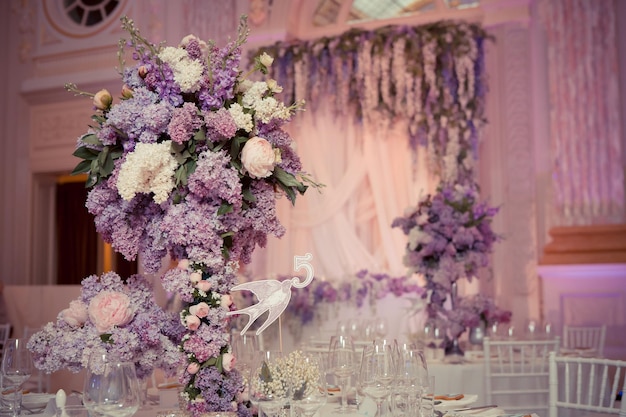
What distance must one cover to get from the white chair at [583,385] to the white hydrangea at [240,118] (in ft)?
4.61

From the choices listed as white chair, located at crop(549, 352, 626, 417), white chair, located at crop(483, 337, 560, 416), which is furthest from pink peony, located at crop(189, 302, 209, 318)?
white chair, located at crop(483, 337, 560, 416)

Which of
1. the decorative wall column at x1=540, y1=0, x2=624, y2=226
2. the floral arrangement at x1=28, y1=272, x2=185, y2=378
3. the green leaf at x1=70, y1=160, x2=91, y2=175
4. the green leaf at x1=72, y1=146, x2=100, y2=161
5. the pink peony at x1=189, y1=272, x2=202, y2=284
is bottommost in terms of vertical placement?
the floral arrangement at x1=28, y1=272, x2=185, y2=378

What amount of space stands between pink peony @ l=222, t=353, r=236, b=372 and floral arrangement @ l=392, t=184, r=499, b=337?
246 centimetres

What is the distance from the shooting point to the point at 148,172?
2.26 meters

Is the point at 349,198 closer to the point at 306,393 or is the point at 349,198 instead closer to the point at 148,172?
the point at 148,172

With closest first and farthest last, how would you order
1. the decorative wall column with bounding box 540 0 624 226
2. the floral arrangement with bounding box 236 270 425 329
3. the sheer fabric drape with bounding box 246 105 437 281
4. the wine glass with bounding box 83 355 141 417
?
the wine glass with bounding box 83 355 141 417, the floral arrangement with bounding box 236 270 425 329, the decorative wall column with bounding box 540 0 624 226, the sheer fabric drape with bounding box 246 105 437 281

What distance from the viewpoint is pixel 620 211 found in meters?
6.54

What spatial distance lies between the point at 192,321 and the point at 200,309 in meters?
0.04

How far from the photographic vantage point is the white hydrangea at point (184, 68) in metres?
2.28

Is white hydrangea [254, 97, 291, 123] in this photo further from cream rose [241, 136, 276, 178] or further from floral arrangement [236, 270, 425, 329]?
floral arrangement [236, 270, 425, 329]

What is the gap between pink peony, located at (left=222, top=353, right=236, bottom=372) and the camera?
2277mm

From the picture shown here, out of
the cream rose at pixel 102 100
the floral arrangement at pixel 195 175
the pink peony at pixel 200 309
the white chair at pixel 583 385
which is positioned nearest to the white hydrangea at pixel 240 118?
the floral arrangement at pixel 195 175

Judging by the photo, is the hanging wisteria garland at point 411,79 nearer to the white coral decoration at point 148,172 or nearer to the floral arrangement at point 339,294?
the floral arrangement at point 339,294

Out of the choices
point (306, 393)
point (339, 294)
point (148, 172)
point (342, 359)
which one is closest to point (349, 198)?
point (339, 294)
